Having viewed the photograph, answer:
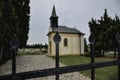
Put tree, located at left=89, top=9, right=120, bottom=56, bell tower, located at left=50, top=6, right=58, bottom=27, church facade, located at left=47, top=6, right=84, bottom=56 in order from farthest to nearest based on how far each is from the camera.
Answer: bell tower, located at left=50, top=6, right=58, bottom=27 → church facade, located at left=47, top=6, right=84, bottom=56 → tree, located at left=89, top=9, right=120, bottom=56

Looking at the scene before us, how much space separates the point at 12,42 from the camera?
241 cm

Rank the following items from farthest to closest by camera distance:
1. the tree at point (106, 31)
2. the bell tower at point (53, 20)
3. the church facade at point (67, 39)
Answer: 1. the bell tower at point (53, 20)
2. the church facade at point (67, 39)
3. the tree at point (106, 31)

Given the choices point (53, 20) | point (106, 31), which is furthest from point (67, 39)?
point (106, 31)

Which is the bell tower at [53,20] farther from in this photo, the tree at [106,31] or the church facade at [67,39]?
the tree at [106,31]

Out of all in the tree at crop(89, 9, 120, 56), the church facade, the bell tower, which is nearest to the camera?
the tree at crop(89, 9, 120, 56)

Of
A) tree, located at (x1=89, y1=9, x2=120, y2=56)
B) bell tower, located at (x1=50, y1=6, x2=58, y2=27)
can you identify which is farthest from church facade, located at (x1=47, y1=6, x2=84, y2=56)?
tree, located at (x1=89, y1=9, x2=120, y2=56)

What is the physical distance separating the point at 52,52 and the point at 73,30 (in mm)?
7776

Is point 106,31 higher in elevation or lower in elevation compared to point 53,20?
lower

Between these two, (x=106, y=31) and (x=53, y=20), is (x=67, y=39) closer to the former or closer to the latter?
(x=53, y=20)

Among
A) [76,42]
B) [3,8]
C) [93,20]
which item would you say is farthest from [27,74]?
[76,42]

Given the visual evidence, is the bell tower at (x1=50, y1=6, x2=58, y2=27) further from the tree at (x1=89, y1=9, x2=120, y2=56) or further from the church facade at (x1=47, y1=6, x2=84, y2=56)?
the tree at (x1=89, y1=9, x2=120, y2=56)

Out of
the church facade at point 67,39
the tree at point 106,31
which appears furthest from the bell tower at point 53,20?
the tree at point 106,31

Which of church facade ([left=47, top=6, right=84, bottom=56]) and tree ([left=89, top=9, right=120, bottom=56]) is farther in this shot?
church facade ([left=47, top=6, right=84, bottom=56])

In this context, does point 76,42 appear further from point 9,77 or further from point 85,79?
point 9,77
